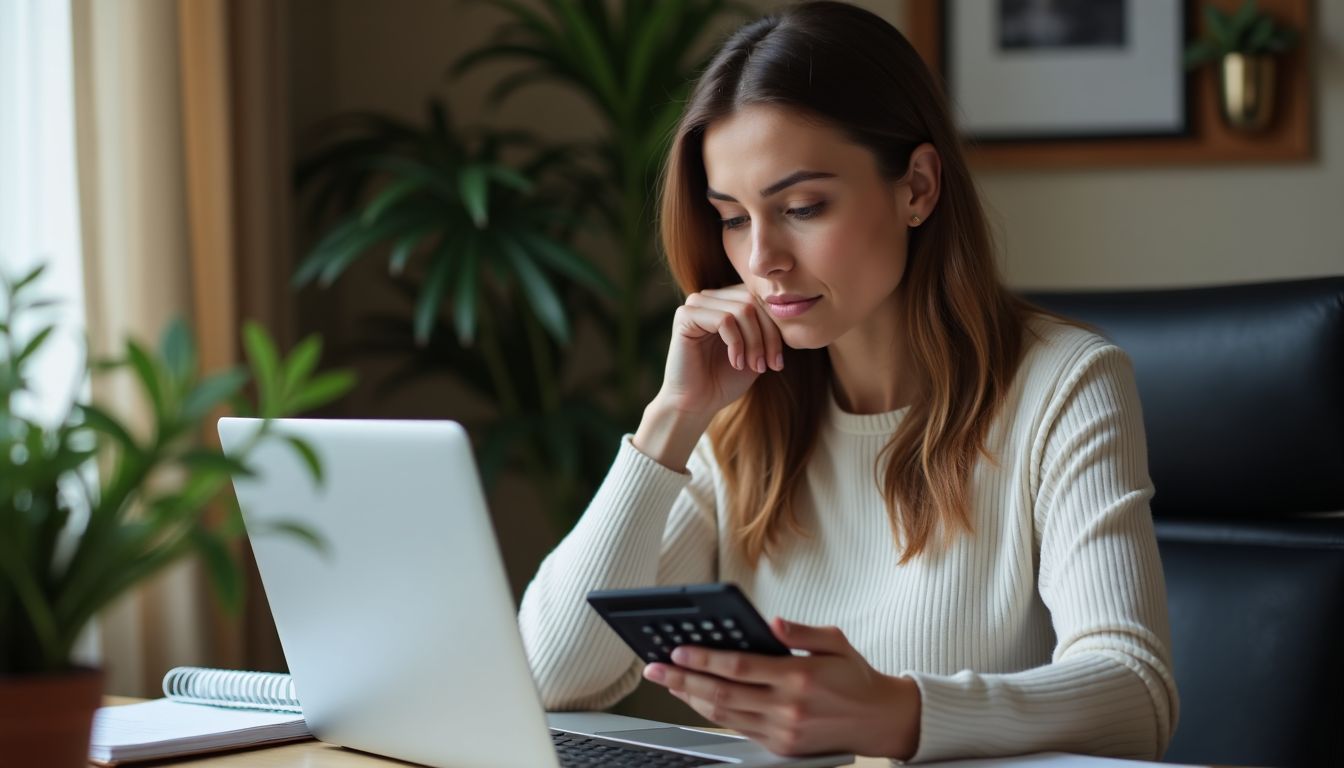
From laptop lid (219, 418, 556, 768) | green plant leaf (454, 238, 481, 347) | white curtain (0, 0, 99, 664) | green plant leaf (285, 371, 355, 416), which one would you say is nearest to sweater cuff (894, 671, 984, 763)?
laptop lid (219, 418, 556, 768)

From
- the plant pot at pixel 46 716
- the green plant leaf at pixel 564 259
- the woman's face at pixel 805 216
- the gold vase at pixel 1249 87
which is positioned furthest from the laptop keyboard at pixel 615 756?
the gold vase at pixel 1249 87

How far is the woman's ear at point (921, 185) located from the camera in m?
1.43

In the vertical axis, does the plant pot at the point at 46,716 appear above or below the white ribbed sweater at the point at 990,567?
above

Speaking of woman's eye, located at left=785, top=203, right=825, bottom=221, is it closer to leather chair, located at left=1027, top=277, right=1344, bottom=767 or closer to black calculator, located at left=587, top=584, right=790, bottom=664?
leather chair, located at left=1027, top=277, right=1344, bottom=767

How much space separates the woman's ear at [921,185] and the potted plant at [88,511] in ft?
2.89

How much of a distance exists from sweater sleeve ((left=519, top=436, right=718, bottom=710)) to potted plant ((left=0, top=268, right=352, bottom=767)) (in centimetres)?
72

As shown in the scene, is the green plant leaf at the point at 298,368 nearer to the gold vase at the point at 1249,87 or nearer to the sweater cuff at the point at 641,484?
the sweater cuff at the point at 641,484

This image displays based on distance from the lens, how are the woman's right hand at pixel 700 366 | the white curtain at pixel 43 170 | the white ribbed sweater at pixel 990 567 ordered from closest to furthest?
the white ribbed sweater at pixel 990 567 → the woman's right hand at pixel 700 366 → the white curtain at pixel 43 170

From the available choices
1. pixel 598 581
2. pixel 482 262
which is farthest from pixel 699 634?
pixel 482 262

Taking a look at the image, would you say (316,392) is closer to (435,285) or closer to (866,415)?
(866,415)

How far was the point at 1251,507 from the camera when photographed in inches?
58.2

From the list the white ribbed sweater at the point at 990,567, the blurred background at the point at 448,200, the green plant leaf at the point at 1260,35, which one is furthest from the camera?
the green plant leaf at the point at 1260,35

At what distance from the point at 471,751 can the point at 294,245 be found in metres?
1.96

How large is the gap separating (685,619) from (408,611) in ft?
0.64
